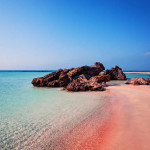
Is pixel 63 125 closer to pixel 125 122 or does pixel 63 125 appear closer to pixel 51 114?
pixel 51 114

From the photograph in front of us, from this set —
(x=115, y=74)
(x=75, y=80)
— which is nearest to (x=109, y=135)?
(x=75, y=80)

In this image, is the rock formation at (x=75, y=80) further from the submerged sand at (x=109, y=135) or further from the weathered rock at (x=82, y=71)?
the submerged sand at (x=109, y=135)

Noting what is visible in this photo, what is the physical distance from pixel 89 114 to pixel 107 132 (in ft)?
5.48

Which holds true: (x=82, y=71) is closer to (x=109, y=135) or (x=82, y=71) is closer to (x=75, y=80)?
(x=75, y=80)

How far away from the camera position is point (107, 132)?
3.61m

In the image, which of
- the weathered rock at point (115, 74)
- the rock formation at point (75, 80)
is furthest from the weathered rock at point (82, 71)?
the weathered rock at point (115, 74)

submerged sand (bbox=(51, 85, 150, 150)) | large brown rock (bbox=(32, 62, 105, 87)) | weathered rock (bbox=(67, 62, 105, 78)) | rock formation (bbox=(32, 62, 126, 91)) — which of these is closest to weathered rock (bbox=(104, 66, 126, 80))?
rock formation (bbox=(32, 62, 126, 91))

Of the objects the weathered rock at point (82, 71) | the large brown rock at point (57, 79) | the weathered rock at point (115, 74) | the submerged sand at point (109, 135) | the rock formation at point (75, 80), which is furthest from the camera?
the weathered rock at point (115, 74)

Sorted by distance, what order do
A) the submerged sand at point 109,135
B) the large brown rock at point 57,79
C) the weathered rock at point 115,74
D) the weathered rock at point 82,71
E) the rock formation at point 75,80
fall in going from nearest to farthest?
the submerged sand at point 109,135
the rock formation at point 75,80
the large brown rock at point 57,79
the weathered rock at point 82,71
the weathered rock at point 115,74

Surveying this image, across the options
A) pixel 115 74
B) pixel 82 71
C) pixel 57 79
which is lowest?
pixel 57 79

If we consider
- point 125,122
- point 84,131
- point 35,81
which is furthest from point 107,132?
point 35,81

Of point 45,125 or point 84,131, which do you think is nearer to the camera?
point 84,131

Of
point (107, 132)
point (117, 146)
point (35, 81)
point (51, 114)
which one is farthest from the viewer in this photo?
point (35, 81)

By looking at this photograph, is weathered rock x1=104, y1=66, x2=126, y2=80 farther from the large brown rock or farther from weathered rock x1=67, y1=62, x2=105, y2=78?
the large brown rock
